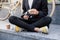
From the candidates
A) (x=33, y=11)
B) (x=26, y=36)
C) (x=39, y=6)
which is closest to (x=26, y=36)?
(x=26, y=36)

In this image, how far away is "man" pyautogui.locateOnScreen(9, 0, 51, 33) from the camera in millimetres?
4293

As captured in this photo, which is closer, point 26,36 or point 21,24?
point 26,36

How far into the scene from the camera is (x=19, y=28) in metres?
4.37

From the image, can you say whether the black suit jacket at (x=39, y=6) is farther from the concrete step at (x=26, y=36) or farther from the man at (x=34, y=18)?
the concrete step at (x=26, y=36)

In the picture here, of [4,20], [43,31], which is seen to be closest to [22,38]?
[43,31]

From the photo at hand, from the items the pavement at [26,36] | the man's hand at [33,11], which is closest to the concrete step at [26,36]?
the pavement at [26,36]

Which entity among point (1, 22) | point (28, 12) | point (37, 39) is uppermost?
point (28, 12)

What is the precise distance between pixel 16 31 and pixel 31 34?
41 cm

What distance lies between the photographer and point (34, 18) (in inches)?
177

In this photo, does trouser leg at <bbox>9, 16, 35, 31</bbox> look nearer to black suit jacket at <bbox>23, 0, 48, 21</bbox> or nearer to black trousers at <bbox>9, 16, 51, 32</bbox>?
black trousers at <bbox>9, 16, 51, 32</bbox>

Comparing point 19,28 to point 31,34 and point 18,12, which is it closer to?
point 31,34

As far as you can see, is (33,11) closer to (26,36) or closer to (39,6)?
(39,6)

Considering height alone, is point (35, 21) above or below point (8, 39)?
above

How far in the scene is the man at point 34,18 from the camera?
429 centimetres
